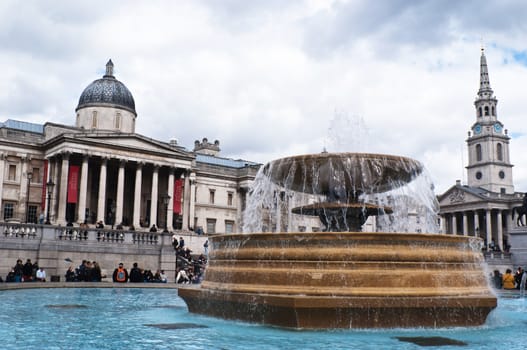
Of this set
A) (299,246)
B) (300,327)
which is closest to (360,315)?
(300,327)

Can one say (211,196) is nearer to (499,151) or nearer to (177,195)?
(177,195)

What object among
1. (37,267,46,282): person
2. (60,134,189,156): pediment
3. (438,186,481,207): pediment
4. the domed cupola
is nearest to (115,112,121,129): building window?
the domed cupola

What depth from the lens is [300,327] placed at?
7.84 metres

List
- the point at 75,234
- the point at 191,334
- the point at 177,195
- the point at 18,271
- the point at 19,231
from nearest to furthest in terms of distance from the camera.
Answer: the point at 191,334 < the point at 18,271 < the point at 19,231 < the point at 75,234 < the point at 177,195

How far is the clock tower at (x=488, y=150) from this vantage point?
9606 cm

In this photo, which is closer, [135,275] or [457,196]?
[135,275]

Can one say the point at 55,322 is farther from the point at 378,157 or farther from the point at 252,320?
the point at 378,157

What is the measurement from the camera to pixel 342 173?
1125cm

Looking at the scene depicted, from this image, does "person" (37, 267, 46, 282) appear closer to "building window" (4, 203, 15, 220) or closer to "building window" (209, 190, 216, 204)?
"building window" (4, 203, 15, 220)

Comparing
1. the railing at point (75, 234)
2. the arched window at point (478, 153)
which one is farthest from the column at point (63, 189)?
the arched window at point (478, 153)

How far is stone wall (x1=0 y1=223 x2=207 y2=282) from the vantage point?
24797mm

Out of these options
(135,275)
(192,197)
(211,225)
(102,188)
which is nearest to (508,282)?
(135,275)

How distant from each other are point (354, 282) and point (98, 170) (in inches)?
1849

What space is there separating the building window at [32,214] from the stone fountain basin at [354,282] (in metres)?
44.9
